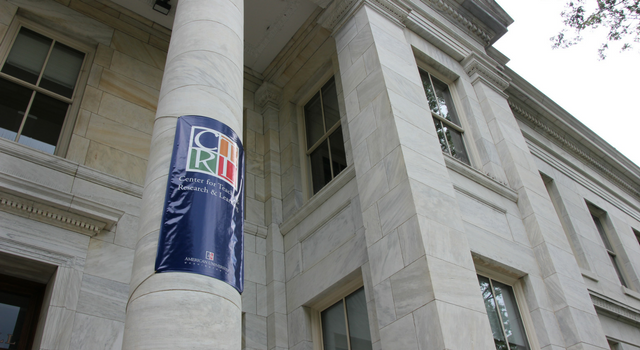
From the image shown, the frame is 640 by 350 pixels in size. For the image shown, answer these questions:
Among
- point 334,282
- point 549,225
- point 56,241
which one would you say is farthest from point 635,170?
point 56,241

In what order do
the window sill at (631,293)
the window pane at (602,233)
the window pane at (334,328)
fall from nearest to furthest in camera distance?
the window pane at (334,328), the window sill at (631,293), the window pane at (602,233)

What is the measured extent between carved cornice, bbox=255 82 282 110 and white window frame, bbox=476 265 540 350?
6.87 m

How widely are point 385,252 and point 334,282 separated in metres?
1.84

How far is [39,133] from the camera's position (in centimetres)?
891

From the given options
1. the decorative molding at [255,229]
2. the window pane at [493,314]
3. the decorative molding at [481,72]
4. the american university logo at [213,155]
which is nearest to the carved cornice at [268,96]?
the decorative molding at [255,229]

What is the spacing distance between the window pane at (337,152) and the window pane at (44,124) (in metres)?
5.33

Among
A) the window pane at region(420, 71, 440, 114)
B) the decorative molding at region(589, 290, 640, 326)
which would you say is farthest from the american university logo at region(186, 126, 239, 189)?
the decorative molding at region(589, 290, 640, 326)

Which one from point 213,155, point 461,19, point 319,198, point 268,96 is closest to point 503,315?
point 319,198

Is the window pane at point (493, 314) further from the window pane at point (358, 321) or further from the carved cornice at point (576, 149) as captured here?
the carved cornice at point (576, 149)

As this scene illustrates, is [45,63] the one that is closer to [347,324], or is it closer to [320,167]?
[320,167]

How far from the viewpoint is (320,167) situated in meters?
11.4

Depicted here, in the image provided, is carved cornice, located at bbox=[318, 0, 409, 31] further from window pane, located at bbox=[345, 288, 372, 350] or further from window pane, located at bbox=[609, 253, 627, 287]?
window pane, located at bbox=[609, 253, 627, 287]

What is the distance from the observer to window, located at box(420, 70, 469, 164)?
35.2 ft

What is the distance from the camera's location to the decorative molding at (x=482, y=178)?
932cm
